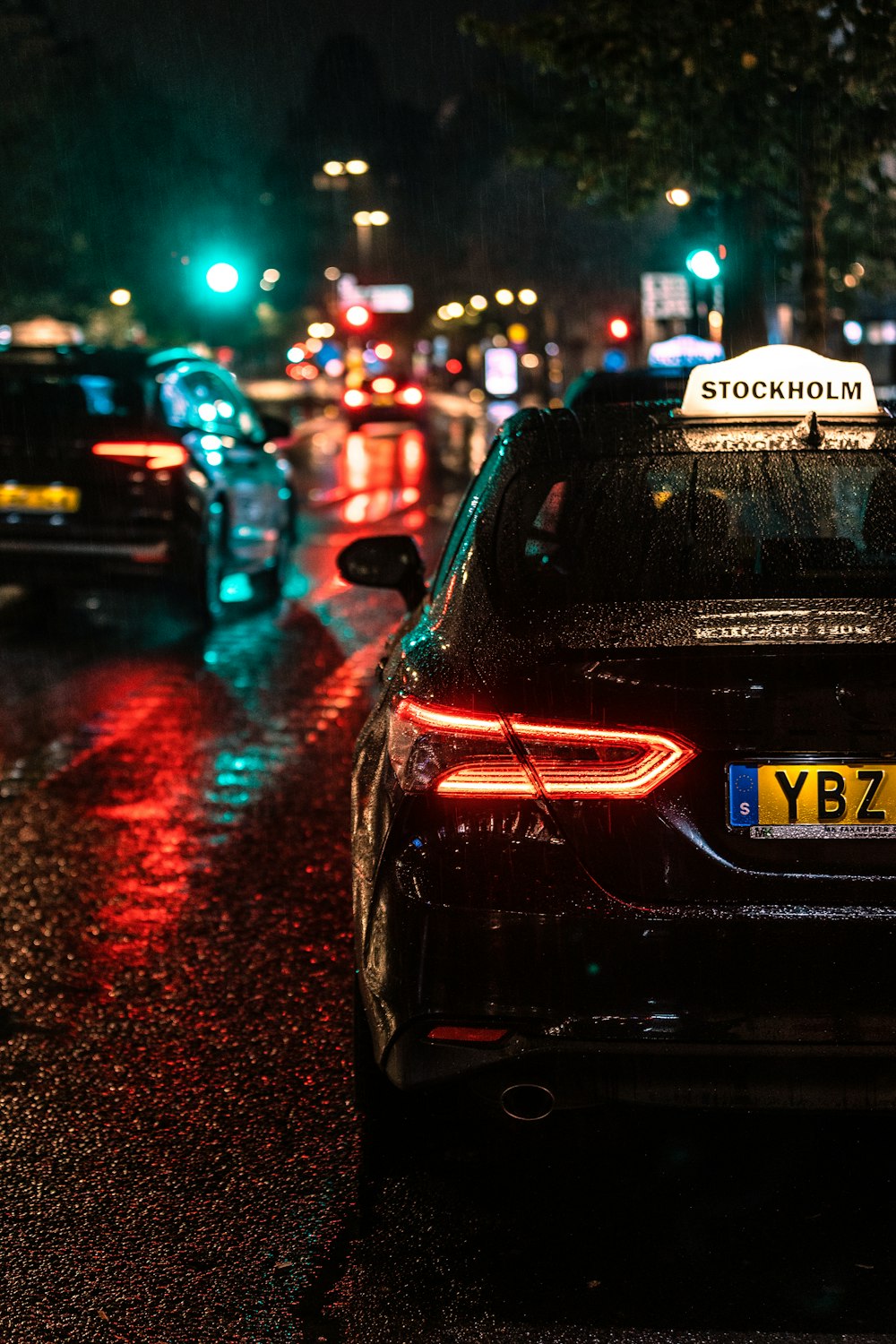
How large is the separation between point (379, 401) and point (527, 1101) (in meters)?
43.4

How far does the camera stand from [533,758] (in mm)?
3270

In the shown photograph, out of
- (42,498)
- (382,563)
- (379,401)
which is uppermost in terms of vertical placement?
(382,563)

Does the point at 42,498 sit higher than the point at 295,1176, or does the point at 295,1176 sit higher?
the point at 42,498

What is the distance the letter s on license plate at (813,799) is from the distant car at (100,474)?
28.1ft

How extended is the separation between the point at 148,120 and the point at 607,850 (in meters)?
40.5

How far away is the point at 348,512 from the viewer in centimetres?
2214

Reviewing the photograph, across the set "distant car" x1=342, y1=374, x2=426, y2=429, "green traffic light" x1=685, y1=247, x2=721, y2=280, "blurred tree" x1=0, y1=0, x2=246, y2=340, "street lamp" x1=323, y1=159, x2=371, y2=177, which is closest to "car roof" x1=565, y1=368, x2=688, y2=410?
"green traffic light" x1=685, y1=247, x2=721, y2=280

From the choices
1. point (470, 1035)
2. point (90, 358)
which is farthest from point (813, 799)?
point (90, 358)

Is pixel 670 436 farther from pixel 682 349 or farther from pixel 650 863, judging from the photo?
pixel 682 349

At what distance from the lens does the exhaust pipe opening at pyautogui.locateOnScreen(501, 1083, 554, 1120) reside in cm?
335

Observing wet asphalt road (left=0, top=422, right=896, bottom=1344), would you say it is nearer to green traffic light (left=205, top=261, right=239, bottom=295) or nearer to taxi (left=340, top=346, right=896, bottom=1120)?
taxi (left=340, top=346, right=896, bottom=1120)

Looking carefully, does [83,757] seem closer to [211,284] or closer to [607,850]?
[607,850]

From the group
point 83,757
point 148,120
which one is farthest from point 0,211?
point 83,757

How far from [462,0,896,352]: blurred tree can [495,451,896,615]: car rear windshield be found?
10.2 metres
